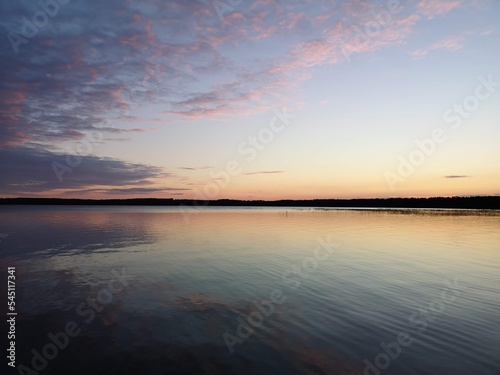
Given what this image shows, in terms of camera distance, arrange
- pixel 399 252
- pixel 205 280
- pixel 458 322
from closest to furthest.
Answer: pixel 458 322
pixel 205 280
pixel 399 252

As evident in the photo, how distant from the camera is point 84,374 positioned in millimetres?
8531

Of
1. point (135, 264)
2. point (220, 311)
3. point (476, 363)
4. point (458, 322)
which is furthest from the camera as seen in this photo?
point (135, 264)

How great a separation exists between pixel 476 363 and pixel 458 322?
3640 mm

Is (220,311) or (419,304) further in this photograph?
(419,304)

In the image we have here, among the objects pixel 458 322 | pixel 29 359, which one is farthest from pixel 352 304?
pixel 29 359

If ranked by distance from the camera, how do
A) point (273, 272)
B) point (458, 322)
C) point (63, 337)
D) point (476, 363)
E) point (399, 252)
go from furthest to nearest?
point (399, 252)
point (273, 272)
point (458, 322)
point (63, 337)
point (476, 363)

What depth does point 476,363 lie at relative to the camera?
30.8 ft

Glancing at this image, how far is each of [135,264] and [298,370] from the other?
17.8 meters

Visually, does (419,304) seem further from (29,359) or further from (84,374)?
(29,359)

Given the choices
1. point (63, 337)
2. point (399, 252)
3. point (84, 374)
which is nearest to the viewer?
point (84, 374)

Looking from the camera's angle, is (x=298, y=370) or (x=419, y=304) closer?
(x=298, y=370)

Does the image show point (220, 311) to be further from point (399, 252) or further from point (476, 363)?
point (399, 252)

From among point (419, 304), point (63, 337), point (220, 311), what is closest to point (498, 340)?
point (419, 304)

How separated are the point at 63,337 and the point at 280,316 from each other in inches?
316
